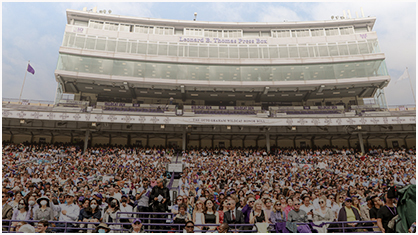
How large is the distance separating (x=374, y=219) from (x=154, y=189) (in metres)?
7.01

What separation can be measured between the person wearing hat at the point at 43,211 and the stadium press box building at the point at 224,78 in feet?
68.2

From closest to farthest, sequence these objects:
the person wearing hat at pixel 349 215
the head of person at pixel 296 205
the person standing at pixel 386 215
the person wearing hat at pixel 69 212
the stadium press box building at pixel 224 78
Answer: the person standing at pixel 386 215 < the head of person at pixel 296 205 < the person wearing hat at pixel 349 215 < the person wearing hat at pixel 69 212 < the stadium press box building at pixel 224 78

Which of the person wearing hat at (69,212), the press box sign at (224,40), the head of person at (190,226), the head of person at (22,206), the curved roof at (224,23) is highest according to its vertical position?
the curved roof at (224,23)

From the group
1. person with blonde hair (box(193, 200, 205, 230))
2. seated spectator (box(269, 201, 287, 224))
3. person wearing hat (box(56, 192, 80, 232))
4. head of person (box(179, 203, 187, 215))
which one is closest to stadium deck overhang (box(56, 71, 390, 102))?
person wearing hat (box(56, 192, 80, 232))

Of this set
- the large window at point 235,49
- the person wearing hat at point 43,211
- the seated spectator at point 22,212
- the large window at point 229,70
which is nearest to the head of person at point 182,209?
the person wearing hat at point 43,211

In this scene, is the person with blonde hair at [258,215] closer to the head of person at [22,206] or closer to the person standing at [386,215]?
the person standing at [386,215]

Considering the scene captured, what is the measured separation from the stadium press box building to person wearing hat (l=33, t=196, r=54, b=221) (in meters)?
20.8

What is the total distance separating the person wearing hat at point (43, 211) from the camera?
23.3 ft

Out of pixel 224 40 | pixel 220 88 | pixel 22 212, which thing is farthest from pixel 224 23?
pixel 22 212

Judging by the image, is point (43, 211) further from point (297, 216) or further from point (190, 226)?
point (297, 216)

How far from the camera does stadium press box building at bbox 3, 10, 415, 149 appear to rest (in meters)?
30.2

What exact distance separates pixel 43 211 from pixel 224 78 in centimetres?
2825

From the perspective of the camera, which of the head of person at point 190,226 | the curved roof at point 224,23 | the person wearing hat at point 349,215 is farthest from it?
the curved roof at point 224,23

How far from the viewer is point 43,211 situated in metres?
7.18
